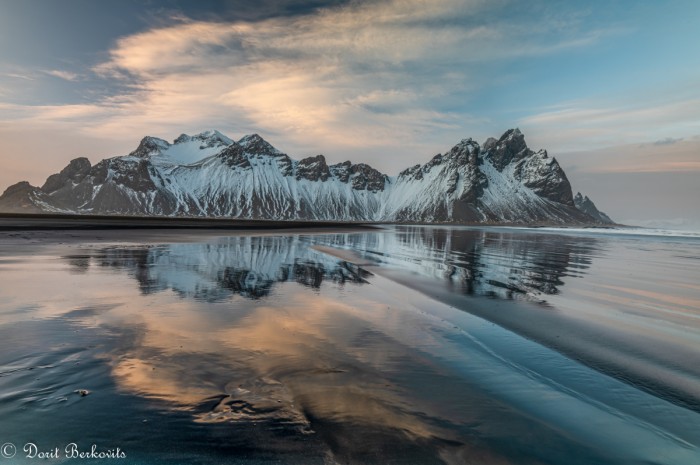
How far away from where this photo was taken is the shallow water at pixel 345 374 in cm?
616

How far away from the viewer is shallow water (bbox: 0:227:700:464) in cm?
616

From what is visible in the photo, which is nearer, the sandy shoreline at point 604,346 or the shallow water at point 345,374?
the shallow water at point 345,374

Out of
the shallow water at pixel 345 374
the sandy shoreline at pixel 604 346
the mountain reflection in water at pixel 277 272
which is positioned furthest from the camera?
the mountain reflection in water at pixel 277 272

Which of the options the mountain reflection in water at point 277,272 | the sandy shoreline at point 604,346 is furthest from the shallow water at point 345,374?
the mountain reflection in water at point 277,272

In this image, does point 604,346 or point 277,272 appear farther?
point 277,272

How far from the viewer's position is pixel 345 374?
8.98 meters

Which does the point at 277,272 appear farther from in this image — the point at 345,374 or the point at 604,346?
the point at 604,346

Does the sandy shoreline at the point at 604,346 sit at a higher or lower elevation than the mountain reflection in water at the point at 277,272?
higher

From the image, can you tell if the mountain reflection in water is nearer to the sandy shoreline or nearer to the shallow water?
the shallow water

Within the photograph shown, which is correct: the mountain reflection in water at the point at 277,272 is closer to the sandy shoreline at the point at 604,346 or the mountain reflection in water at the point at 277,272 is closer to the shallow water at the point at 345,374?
the shallow water at the point at 345,374

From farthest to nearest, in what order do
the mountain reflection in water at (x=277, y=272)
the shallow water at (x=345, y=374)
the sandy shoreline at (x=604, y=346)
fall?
the mountain reflection in water at (x=277, y=272) < the sandy shoreline at (x=604, y=346) < the shallow water at (x=345, y=374)

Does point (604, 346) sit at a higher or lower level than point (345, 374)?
higher

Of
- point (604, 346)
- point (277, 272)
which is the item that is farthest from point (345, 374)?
point (277, 272)

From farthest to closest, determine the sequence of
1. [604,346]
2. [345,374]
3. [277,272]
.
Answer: [277,272], [604,346], [345,374]
